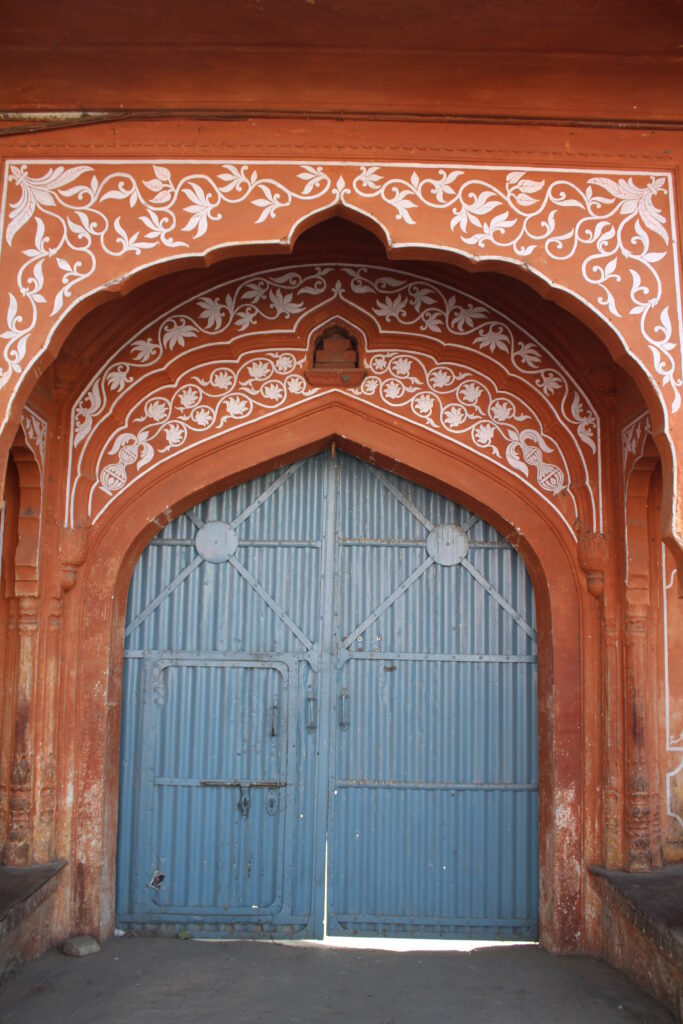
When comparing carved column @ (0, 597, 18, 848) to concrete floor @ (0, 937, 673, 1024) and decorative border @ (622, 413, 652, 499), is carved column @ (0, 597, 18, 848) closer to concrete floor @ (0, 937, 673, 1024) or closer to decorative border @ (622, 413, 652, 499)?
concrete floor @ (0, 937, 673, 1024)

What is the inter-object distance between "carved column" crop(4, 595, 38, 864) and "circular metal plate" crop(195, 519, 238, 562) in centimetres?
88

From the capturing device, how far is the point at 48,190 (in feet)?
12.0

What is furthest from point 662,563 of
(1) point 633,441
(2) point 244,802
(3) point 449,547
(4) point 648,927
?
(2) point 244,802

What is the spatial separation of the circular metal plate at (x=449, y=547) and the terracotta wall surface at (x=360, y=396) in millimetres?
218

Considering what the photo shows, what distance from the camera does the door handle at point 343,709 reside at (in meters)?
4.74

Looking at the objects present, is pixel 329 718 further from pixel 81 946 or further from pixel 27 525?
pixel 27 525

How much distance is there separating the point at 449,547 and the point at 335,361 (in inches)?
45.0

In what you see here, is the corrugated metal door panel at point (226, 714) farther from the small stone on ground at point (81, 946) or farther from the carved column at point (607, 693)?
the carved column at point (607, 693)

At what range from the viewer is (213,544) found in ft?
15.9

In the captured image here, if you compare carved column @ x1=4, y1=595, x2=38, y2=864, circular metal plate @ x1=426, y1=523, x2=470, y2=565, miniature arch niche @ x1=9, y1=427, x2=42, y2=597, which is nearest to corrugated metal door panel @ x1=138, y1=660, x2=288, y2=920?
carved column @ x1=4, y1=595, x2=38, y2=864

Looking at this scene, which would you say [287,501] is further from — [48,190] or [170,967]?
[170,967]

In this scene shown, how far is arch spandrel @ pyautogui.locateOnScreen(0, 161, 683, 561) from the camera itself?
3570 mm

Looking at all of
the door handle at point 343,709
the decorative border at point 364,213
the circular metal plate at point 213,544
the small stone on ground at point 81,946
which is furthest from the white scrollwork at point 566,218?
the small stone on ground at point 81,946

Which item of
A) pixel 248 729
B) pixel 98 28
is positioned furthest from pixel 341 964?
pixel 98 28
